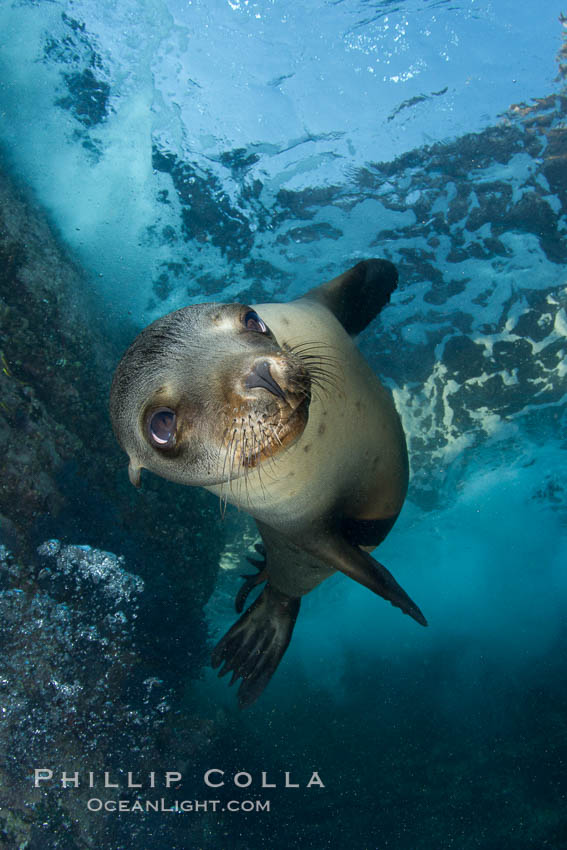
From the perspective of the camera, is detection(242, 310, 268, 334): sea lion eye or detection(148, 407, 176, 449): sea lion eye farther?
detection(242, 310, 268, 334): sea lion eye

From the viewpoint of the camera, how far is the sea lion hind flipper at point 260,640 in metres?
4.04

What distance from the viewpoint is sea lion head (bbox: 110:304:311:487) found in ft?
5.39

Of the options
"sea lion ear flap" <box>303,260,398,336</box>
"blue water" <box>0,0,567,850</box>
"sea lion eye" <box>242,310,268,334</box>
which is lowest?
"sea lion eye" <box>242,310,268,334</box>

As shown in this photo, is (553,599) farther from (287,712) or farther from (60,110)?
(60,110)

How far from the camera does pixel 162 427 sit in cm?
179

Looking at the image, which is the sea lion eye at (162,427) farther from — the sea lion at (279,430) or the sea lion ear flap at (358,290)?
the sea lion ear flap at (358,290)

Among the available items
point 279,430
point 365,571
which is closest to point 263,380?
point 279,430

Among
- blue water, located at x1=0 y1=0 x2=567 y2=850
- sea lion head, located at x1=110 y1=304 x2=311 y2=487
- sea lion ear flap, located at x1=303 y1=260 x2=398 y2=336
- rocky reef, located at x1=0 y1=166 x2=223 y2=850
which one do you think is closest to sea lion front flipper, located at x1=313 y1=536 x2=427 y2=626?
sea lion head, located at x1=110 y1=304 x2=311 y2=487

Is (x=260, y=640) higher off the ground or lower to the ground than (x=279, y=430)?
lower

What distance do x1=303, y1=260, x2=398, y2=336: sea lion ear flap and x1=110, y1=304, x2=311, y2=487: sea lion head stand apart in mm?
1396

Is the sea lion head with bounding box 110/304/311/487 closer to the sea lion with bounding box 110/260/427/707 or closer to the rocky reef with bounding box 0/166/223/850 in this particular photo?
the sea lion with bounding box 110/260/427/707

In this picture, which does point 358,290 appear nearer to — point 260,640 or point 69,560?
point 260,640

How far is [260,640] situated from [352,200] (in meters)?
6.20

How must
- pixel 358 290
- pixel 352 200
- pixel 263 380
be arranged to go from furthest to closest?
pixel 352 200
pixel 358 290
pixel 263 380
